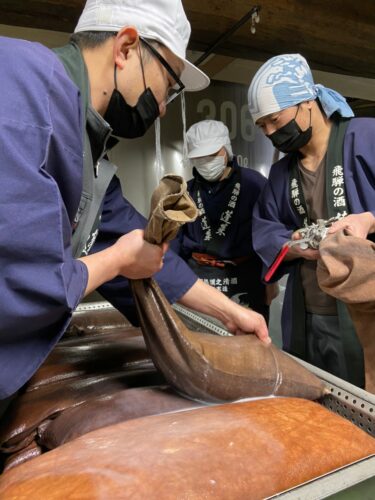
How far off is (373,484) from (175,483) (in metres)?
0.34

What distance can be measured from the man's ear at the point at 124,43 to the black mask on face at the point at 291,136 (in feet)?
2.87

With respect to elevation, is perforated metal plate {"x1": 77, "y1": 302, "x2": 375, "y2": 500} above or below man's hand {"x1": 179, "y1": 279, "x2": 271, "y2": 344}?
below

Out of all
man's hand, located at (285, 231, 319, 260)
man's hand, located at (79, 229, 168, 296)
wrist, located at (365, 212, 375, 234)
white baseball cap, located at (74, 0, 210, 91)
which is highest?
white baseball cap, located at (74, 0, 210, 91)

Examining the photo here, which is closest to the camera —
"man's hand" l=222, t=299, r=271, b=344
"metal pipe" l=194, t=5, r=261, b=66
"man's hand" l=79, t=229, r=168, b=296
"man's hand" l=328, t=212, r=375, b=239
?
"man's hand" l=79, t=229, r=168, b=296

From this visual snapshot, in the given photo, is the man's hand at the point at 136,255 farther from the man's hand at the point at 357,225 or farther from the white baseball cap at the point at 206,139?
the white baseball cap at the point at 206,139

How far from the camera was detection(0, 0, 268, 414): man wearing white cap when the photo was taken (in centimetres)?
62

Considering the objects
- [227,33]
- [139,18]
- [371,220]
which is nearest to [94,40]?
[139,18]

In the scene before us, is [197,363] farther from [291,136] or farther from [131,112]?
[291,136]

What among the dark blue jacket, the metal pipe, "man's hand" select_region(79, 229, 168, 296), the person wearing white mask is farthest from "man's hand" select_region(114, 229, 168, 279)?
the metal pipe

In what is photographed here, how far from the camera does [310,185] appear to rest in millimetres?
1688

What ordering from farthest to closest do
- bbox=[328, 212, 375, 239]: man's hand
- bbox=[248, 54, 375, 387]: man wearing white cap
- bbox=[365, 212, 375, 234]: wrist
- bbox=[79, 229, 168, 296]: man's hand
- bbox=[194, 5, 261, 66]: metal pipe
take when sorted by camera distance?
bbox=[194, 5, 261, 66]: metal pipe, bbox=[248, 54, 375, 387]: man wearing white cap, bbox=[365, 212, 375, 234]: wrist, bbox=[328, 212, 375, 239]: man's hand, bbox=[79, 229, 168, 296]: man's hand

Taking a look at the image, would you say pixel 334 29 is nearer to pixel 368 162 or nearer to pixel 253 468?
pixel 368 162

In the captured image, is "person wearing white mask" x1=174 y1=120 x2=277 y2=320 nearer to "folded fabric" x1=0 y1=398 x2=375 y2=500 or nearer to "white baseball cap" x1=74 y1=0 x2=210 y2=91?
"white baseball cap" x1=74 y1=0 x2=210 y2=91

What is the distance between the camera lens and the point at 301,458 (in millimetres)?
699
